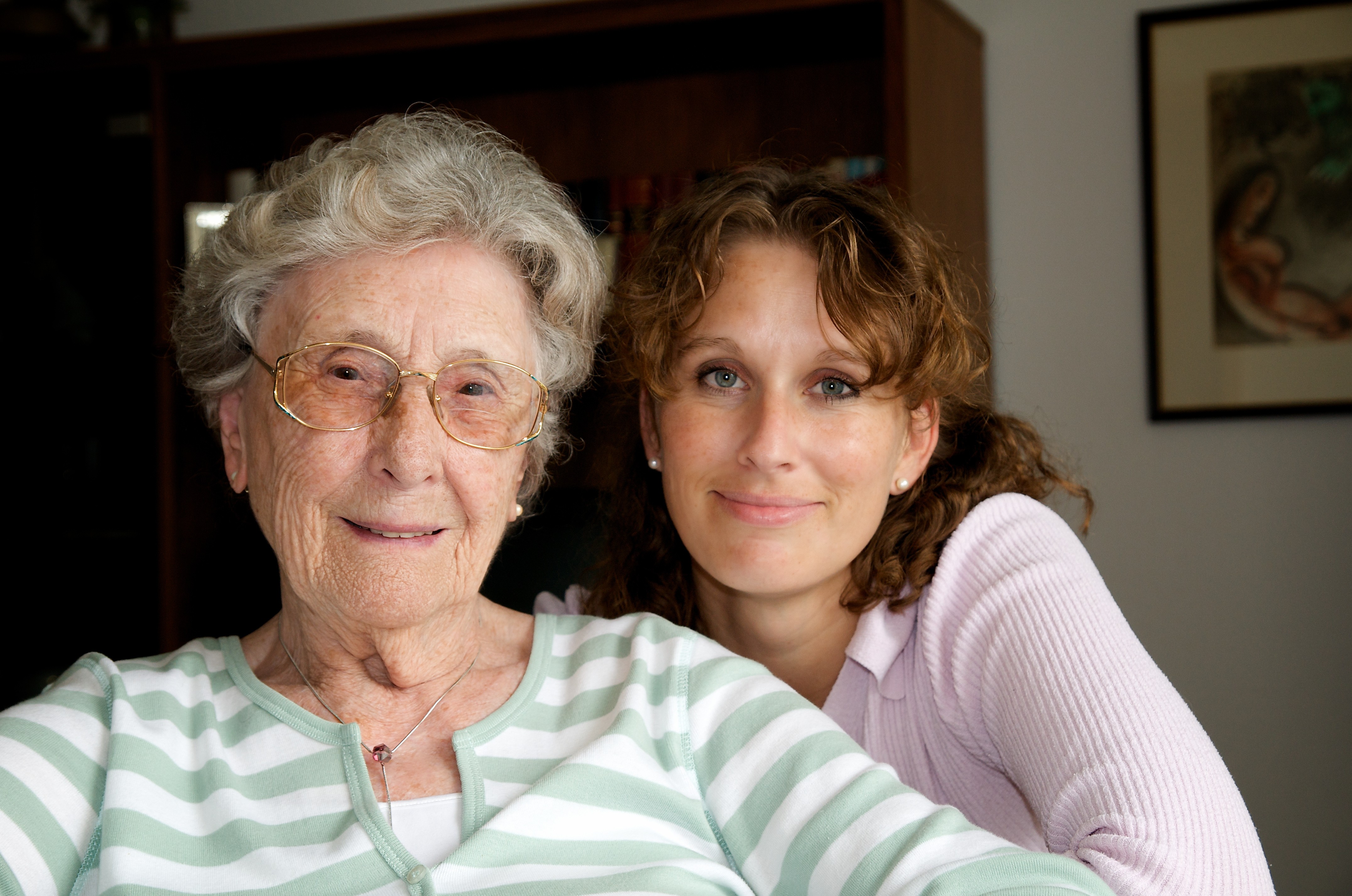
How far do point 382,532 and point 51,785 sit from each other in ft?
1.30

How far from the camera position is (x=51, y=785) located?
1.16 metres

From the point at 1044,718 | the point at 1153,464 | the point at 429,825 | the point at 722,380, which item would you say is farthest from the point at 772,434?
the point at 1153,464

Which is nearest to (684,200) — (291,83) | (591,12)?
(591,12)

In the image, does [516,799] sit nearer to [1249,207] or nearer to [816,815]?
[816,815]

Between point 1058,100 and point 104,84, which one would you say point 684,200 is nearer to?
point 1058,100

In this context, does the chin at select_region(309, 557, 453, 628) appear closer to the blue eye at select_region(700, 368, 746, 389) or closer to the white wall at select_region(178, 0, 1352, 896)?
the blue eye at select_region(700, 368, 746, 389)

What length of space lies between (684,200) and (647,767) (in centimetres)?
84

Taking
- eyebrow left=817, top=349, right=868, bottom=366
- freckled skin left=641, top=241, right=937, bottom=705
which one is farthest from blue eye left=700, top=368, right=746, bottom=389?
eyebrow left=817, top=349, right=868, bottom=366

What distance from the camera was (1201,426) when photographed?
2.76 meters

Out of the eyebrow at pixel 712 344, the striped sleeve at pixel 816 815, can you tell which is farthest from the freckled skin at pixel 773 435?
the striped sleeve at pixel 816 815

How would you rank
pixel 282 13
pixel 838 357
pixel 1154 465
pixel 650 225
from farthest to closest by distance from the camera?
pixel 282 13 < pixel 1154 465 < pixel 650 225 < pixel 838 357

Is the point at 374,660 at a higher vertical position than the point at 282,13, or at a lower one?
lower

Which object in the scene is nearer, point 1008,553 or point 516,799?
point 516,799

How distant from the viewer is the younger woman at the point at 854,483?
1434 mm
